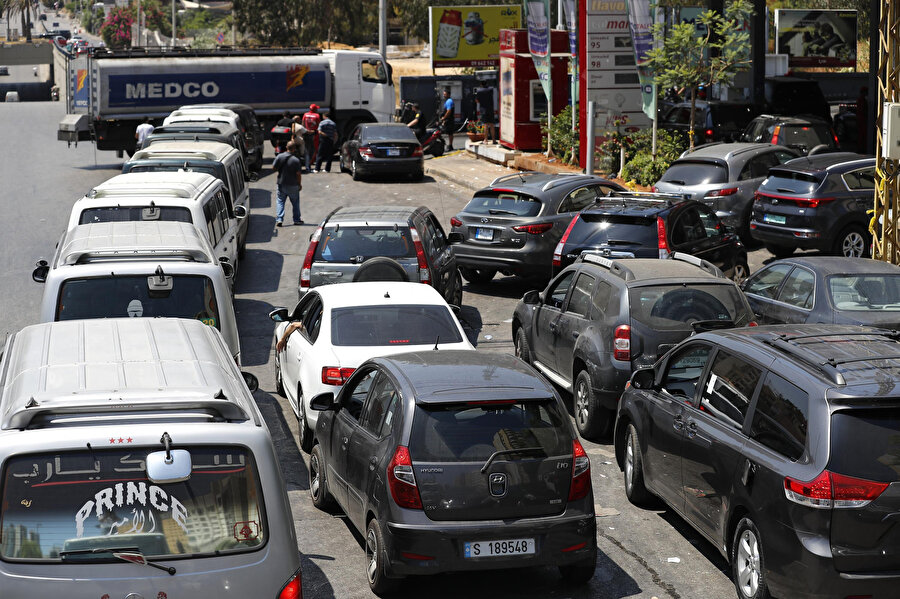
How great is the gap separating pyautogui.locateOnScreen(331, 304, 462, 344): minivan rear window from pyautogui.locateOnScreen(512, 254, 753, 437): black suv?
4.72 ft

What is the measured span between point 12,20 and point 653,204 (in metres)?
109

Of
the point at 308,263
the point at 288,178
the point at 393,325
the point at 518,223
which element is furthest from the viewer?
the point at 288,178

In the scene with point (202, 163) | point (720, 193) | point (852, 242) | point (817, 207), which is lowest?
point (852, 242)

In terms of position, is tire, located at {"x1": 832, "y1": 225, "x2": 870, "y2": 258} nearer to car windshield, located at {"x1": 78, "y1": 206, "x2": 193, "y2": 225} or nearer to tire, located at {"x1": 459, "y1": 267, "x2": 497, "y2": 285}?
tire, located at {"x1": 459, "y1": 267, "x2": 497, "y2": 285}

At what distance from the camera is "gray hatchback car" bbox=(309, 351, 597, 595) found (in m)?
6.81

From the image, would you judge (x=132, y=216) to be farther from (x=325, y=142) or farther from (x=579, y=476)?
(x=325, y=142)

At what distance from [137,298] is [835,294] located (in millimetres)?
7186

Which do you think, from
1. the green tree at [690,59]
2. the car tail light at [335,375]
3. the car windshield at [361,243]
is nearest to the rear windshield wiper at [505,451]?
the car tail light at [335,375]

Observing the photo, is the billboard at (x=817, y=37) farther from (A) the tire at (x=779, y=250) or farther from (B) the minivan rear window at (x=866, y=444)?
(B) the minivan rear window at (x=866, y=444)

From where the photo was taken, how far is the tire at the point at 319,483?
346 inches

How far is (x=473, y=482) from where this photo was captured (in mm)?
6812

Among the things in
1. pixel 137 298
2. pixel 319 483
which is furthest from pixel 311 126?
pixel 319 483

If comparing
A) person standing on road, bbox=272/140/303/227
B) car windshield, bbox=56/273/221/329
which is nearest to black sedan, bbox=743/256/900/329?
car windshield, bbox=56/273/221/329

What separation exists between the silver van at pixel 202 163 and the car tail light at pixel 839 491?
44.9 feet
